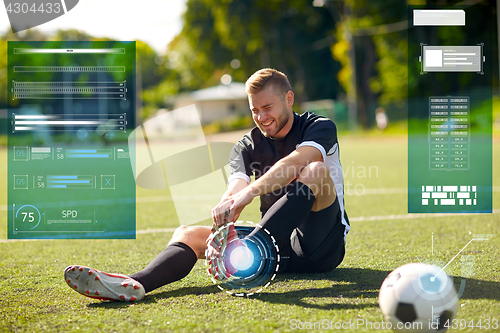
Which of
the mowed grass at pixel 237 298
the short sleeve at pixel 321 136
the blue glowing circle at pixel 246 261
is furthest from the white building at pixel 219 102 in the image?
the blue glowing circle at pixel 246 261

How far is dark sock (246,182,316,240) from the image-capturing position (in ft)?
8.17

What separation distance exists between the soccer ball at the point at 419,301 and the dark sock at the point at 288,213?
1.86 ft

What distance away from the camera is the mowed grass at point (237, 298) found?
235 cm

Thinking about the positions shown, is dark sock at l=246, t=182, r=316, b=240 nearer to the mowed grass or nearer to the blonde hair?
the mowed grass

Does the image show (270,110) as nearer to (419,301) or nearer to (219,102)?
(419,301)

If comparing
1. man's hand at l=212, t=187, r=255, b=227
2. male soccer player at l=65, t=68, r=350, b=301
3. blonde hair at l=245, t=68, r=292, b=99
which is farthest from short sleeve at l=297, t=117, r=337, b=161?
man's hand at l=212, t=187, r=255, b=227

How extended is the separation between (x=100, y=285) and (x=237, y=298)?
0.76 m

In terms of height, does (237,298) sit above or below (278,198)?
below

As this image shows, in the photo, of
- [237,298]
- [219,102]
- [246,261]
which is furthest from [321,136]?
[219,102]

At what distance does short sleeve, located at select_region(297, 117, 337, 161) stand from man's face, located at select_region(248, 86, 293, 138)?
176 millimetres

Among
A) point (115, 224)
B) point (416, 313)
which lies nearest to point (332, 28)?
point (115, 224)

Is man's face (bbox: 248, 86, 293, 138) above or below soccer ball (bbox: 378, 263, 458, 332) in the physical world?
above

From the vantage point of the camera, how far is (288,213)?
250cm
